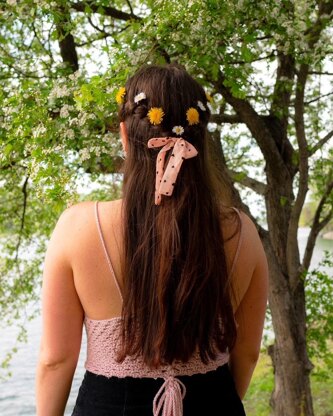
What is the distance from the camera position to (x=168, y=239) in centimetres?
150

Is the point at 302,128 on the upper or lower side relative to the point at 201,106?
upper

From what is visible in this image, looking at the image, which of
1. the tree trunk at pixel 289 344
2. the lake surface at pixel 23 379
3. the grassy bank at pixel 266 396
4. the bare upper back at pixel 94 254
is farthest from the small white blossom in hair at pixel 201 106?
the grassy bank at pixel 266 396

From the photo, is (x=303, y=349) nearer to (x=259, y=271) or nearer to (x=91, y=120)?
(x=91, y=120)

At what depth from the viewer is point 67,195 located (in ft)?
8.87

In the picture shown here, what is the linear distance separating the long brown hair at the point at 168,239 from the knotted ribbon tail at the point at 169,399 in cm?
7

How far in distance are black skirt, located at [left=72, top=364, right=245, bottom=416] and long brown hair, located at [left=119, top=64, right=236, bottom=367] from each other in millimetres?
97

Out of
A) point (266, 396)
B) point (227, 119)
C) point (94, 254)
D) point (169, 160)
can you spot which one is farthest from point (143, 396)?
point (266, 396)

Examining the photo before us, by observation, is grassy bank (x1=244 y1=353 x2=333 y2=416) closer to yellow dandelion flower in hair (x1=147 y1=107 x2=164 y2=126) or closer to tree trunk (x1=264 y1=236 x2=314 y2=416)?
tree trunk (x1=264 y1=236 x2=314 y2=416)

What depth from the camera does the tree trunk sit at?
500 cm

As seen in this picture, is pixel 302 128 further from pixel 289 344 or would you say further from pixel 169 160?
pixel 169 160

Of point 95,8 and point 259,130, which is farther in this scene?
point 259,130

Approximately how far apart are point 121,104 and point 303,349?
13.0 ft

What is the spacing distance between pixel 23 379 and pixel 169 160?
8.58 metres

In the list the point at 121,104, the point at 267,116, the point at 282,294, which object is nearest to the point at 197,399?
the point at 121,104
